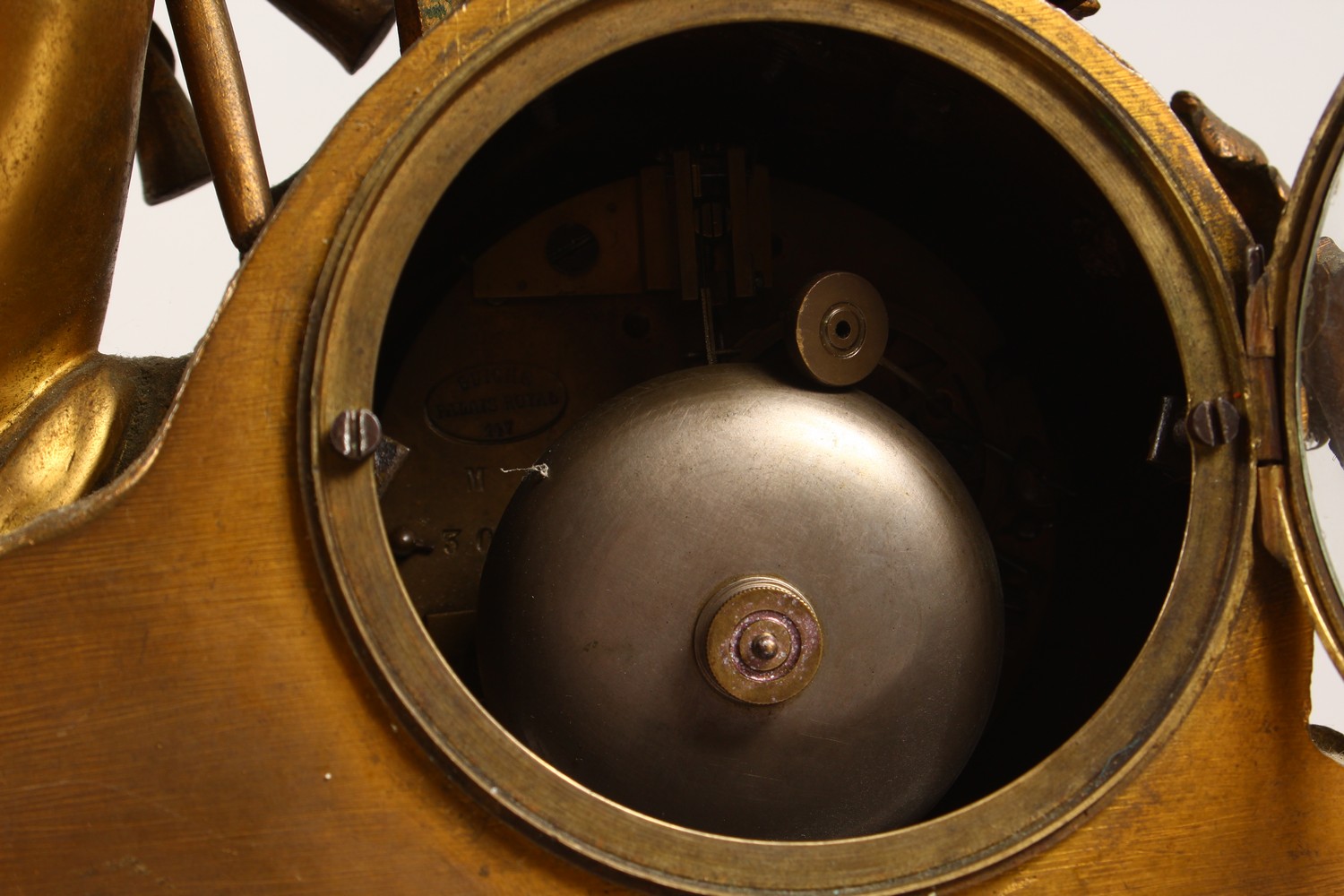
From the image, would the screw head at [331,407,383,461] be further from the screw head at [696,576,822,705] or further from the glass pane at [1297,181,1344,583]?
the glass pane at [1297,181,1344,583]

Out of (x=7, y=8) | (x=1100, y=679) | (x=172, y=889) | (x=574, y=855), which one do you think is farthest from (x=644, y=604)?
(x=7, y=8)

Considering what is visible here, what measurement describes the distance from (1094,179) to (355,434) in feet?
1.99

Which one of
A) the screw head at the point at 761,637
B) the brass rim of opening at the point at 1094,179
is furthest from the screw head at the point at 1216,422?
the screw head at the point at 761,637

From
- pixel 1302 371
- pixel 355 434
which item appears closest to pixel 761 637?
pixel 355 434

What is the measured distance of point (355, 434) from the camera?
834 mm

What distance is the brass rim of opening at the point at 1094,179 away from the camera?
84 centimetres

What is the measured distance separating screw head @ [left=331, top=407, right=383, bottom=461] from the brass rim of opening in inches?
0.5

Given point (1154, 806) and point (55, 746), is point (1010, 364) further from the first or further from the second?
point (55, 746)

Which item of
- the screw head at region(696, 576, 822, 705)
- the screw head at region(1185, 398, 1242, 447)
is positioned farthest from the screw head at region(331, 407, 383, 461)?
the screw head at region(1185, 398, 1242, 447)

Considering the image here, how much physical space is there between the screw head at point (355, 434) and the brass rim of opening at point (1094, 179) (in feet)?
0.04

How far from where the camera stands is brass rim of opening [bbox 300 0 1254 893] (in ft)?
2.76

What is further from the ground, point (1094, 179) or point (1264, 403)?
point (1094, 179)

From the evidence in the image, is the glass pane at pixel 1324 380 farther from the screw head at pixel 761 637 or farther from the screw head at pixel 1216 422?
the screw head at pixel 761 637

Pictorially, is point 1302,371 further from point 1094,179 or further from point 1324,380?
point 1094,179
